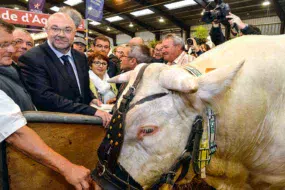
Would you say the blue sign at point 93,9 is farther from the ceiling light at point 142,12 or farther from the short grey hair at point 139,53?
the ceiling light at point 142,12

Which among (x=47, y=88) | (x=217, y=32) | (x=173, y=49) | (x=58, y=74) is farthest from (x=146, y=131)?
(x=173, y=49)

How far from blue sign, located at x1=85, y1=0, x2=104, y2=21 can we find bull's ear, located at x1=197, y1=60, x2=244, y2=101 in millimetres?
8499

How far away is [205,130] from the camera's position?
1.82 m

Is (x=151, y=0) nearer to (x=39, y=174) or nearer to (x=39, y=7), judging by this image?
(x=39, y=7)

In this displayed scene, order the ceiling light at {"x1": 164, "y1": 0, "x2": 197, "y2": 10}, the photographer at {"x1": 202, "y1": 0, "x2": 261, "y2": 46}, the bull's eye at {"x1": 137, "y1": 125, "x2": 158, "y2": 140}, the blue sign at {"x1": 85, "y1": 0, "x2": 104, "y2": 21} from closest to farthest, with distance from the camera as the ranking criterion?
the bull's eye at {"x1": 137, "y1": 125, "x2": 158, "y2": 140} → the photographer at {"x1": 202, "y1": 0, "x2": 261, "y2": 46} → the blue sign at {"x1": 85, "y1": 0, "x2": 104, "y2": 21} → the ceiling light at {"x1": 164, "y1": 0, "x2": 197, "y2": 10}

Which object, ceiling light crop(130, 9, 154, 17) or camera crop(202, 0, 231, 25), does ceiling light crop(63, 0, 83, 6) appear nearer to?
ceiling light crop(130, 9, 154, 17)

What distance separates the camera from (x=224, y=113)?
73.1 inches

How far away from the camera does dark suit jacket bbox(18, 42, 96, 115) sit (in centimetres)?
234

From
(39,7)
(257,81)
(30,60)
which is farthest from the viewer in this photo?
(39,7)

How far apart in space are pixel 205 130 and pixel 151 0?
1863 cm

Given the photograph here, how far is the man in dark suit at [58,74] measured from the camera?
92.6 inches

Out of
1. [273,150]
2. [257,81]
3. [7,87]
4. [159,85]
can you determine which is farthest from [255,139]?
[7,87]

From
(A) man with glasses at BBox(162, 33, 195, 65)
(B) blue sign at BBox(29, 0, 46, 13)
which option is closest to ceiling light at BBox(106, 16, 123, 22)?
(B) blue sign at BBox(29, 0, 46, 13)

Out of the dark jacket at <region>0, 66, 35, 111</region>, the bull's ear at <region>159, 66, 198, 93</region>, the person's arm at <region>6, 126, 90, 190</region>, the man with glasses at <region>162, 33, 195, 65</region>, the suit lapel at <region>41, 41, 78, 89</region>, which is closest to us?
the bull's ear at <region>159, 66, 198, 93</region>
